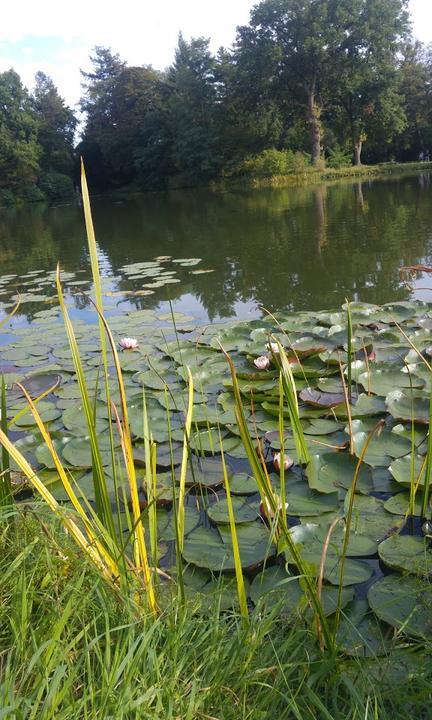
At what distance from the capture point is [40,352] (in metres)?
3.05

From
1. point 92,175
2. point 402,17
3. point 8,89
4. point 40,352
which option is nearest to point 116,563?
point 40,352

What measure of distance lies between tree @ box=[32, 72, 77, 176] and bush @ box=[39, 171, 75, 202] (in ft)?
4.85

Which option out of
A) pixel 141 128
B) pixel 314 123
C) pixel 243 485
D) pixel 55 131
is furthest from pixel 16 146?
pixel 243 485

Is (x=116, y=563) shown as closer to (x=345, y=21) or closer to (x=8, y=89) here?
(x=345, y=21)

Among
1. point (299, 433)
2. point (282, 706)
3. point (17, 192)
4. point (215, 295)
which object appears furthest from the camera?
point (17, 192)

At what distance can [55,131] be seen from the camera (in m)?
31.5

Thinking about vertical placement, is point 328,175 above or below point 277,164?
below

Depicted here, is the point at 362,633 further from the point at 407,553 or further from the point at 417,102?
the point at 417,102

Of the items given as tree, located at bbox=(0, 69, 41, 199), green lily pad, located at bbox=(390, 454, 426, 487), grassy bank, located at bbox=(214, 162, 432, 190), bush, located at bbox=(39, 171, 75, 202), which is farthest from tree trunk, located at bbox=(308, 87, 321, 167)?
green lily pad, located at bbox=(390, 454, 426, 487)

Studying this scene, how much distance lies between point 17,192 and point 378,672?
100 feet

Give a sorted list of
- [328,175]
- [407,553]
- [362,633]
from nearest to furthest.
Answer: [362,633] < [407,553] < [328,175]

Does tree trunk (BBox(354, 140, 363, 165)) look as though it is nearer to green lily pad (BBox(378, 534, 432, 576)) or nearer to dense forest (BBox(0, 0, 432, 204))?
dense forest (BBox(0, 0, 432, 204))

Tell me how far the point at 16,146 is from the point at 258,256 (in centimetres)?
2632

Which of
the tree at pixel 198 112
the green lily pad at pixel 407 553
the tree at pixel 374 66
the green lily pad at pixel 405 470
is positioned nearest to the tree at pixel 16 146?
the tree at pixel 198 112
